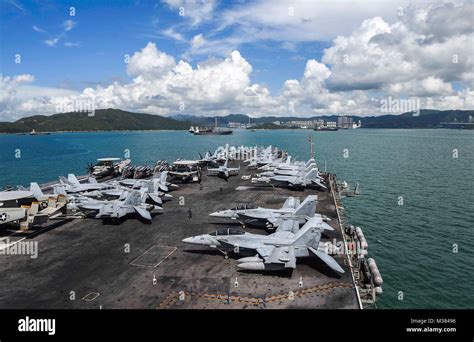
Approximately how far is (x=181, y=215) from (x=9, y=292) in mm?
26069

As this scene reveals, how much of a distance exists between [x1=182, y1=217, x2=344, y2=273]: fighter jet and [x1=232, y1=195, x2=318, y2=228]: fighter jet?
23.1 ft

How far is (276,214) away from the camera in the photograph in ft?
139

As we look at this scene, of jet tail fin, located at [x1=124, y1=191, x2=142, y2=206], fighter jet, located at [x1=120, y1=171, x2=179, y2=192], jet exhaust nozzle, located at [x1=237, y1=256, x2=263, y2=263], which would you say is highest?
fighter jet, located at [x1=120, y1=171, x2=179, y2=192]

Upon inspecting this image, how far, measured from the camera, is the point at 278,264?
97.5 feet

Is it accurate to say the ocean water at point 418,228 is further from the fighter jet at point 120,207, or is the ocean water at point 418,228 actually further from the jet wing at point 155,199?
the jet wing at point 155,199

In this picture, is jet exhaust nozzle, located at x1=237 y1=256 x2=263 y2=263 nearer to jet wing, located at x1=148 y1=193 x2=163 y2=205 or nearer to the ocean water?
the ocean water

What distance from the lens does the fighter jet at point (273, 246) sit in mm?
29875

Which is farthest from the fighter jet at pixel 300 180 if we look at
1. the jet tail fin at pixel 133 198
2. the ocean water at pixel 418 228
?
the jet tail fin at pixel 133 198

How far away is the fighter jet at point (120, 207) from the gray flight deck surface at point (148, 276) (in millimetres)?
1733

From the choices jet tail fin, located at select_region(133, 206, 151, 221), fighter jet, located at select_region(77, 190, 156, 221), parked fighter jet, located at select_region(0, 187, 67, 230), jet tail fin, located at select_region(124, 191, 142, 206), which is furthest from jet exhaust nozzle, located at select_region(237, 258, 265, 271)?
parked fighter jet, located at select_region(0, 187, 67, 230)

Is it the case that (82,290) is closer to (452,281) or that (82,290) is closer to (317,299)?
(317,299)

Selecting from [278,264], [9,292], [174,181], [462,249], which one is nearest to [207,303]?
[278,264]

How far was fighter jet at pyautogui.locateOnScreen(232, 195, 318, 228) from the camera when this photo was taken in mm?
41531

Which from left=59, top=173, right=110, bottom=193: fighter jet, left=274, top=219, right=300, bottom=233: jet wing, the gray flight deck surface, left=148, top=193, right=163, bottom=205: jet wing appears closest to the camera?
the gray flight deck surface
